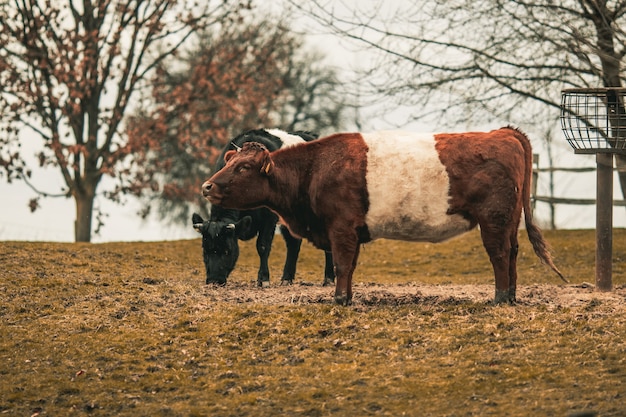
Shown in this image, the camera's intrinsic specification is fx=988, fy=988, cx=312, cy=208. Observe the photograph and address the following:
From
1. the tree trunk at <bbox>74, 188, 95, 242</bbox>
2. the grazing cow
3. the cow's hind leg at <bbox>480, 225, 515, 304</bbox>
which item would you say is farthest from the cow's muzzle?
the tree trunk at <bbox>74, 188, 95, 242</bbox>

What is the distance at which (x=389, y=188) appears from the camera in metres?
11.4

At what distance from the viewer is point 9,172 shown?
24.7m

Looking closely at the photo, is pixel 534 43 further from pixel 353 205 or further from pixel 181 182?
pixel 181 182

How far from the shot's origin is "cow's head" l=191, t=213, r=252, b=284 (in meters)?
14.3

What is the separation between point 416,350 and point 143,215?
56.6ft

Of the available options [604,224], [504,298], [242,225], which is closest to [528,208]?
[504,298]

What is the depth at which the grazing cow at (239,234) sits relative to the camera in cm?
1438

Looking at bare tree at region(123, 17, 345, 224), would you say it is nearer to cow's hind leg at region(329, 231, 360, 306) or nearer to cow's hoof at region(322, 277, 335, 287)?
cow's hoof at region(322, 277, 335, 287)

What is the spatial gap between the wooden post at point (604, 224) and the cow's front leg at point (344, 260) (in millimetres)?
4198

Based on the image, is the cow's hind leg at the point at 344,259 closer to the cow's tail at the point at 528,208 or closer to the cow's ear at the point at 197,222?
the cow's tail at the point at 528,208

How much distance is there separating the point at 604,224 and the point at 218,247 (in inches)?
218

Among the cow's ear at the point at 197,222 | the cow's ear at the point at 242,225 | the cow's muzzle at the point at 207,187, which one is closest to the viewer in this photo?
the cow's muzzle at the point at 207,187

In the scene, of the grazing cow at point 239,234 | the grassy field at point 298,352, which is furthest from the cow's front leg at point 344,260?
the grazing cow at point 239,234

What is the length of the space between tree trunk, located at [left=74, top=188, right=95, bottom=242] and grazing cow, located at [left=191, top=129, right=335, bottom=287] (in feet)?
37.5
